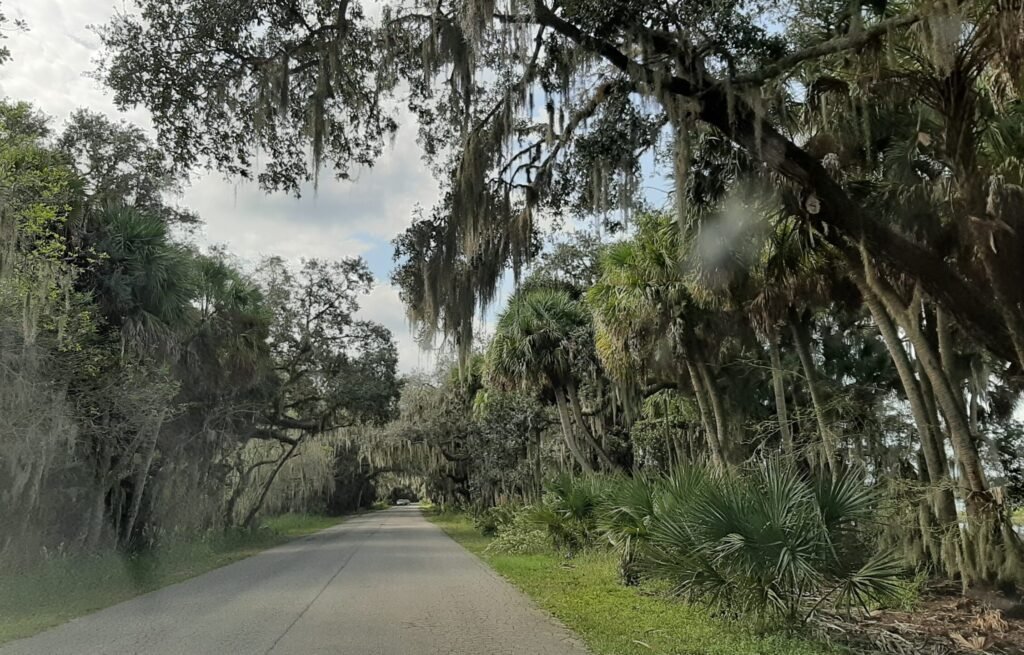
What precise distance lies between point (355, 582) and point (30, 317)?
6.04 m

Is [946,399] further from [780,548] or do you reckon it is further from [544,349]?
[544,349]

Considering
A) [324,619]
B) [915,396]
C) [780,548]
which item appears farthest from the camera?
[915,396]

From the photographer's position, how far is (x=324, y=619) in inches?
307

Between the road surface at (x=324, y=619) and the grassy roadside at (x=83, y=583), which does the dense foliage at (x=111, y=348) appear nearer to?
the grassy roadside at (x=83, y=583)

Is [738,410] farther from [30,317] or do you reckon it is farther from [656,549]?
[30,317]

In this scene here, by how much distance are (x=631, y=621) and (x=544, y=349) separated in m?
12.9

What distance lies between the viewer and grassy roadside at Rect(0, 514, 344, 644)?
8461 mm

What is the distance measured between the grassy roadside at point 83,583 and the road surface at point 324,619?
1.33 feet

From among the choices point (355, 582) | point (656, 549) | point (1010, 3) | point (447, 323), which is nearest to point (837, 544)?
point (656, 549)

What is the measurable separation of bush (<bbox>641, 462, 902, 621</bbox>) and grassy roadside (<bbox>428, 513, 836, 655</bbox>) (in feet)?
1.28

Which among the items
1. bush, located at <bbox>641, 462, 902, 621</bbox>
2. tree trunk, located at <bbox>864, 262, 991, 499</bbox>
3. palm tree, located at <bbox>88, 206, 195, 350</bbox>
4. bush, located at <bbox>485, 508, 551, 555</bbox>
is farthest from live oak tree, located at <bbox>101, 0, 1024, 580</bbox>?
bush, located at <bbox>485, 508, 551, 555</bbox>

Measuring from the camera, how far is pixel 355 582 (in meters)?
11.3

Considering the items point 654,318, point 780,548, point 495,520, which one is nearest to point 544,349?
point 654,318

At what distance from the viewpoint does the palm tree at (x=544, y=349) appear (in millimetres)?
20047
